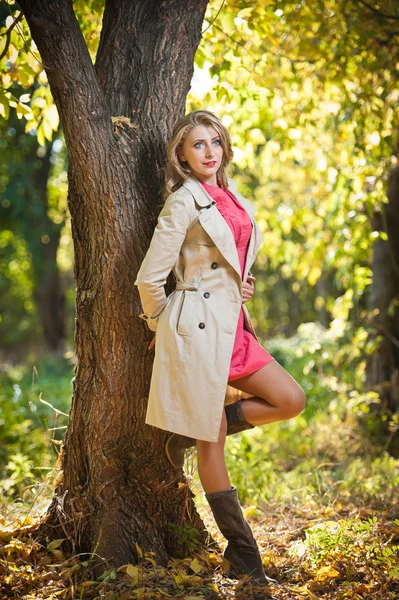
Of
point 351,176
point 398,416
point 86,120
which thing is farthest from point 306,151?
point 86,120

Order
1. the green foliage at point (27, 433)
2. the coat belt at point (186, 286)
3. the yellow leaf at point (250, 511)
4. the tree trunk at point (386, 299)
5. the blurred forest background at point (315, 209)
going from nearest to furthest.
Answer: the coat belt at point (186, 286) < the yellow leaf at point (250, 511) < the blurred forest background at point (315, 209) < the green foliage at point (27, 433) < the tree trunk at point (386, 299)

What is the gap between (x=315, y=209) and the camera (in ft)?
22.9

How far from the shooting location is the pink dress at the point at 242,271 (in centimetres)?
297

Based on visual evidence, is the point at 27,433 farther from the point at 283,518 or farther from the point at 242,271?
the point at 242,271

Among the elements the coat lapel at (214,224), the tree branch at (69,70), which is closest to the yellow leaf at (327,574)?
the coat lapel at (214,224)

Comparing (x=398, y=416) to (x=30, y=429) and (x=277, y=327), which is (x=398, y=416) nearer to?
(x=30, y=429)

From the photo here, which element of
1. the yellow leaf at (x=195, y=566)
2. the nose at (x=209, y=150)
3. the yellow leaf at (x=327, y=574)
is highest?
the nose at (x=209, y=150)

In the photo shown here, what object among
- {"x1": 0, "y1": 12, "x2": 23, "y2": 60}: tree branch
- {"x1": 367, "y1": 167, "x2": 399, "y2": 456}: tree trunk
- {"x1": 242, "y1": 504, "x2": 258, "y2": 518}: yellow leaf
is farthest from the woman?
{"x1": 367, "y1": 167, "x2": 399, "y2": 456}: tree trunk

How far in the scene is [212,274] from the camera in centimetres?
293

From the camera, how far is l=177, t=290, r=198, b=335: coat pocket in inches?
111

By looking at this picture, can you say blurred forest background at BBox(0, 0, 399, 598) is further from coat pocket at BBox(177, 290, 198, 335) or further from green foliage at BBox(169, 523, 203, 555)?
coat pocket at BBox(177, 290, 198, 335)

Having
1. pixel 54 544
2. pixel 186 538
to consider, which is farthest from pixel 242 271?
pixel 54 544

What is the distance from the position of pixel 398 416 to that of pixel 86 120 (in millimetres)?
4066

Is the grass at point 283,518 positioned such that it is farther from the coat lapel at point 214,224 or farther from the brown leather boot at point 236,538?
the coat lapel at point 214,224
